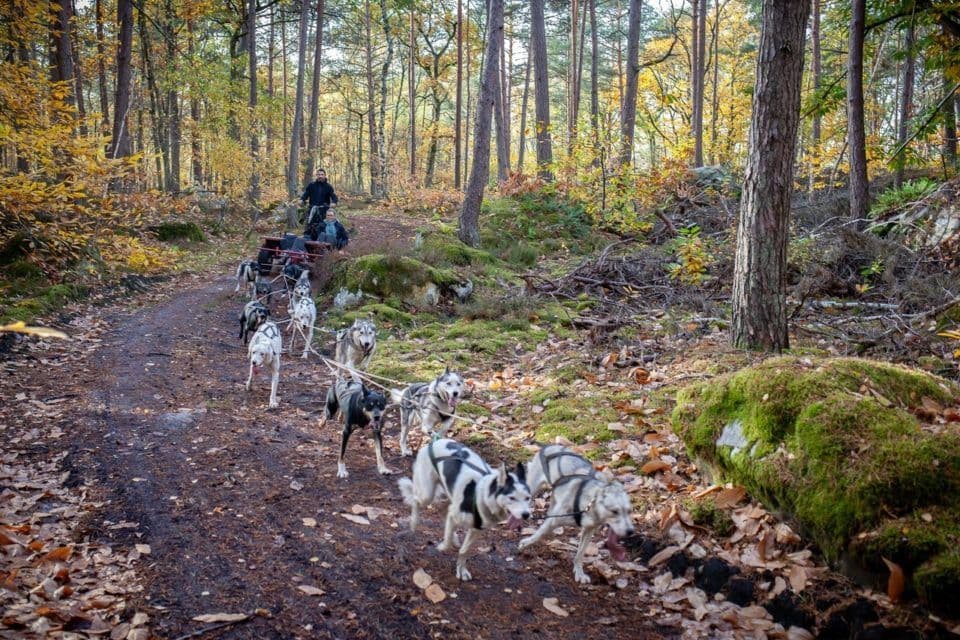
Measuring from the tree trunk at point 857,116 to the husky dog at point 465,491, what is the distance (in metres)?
11.1

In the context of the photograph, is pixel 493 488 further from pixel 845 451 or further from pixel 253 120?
pixel 253 120

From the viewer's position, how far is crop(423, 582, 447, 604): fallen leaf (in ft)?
14.6

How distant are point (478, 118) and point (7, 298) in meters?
11.9

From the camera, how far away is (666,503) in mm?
5512

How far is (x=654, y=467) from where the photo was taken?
6.04 m

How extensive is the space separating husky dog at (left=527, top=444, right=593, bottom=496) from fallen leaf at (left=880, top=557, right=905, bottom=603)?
2.01 metres

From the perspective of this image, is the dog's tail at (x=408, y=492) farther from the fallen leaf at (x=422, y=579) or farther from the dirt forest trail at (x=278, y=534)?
the fallen leaf at (x=422, y=579)

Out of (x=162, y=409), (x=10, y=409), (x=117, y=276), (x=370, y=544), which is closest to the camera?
(x=370, y=544)

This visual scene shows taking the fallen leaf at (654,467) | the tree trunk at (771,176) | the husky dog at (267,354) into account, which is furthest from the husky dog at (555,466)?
the husky dog at (267,354)

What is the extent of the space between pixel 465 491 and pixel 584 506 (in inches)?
35.9

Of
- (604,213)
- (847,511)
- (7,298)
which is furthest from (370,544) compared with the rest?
(604,213)

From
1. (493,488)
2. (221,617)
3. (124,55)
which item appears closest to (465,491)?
(493,488)

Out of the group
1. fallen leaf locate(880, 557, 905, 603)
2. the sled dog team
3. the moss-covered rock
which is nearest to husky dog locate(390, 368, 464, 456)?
the sled dog team

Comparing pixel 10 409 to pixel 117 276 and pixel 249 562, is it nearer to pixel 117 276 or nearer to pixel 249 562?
pixel 249 562
